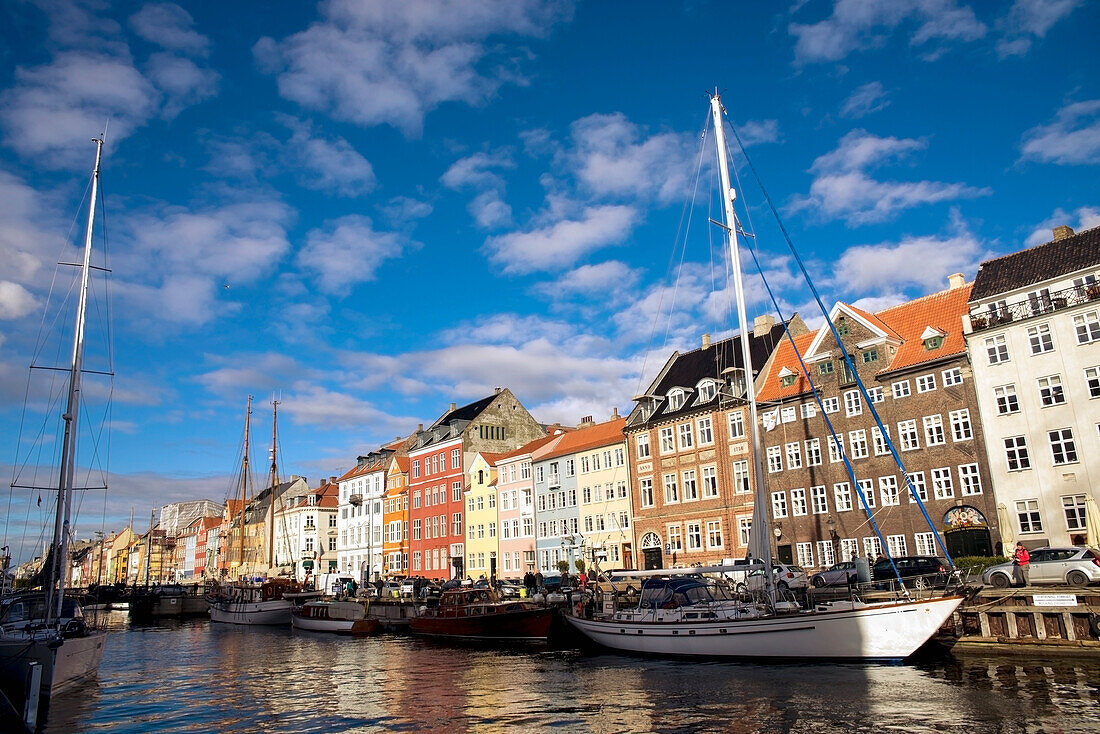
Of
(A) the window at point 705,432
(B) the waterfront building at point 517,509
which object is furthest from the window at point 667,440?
(B) the waterfront building at point 517,509

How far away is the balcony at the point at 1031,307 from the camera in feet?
128

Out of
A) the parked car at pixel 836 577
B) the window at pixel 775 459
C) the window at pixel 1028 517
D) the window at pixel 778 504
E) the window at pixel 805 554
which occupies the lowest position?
the parked car at pixel 836 577

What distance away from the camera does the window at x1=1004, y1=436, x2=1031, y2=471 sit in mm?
39938

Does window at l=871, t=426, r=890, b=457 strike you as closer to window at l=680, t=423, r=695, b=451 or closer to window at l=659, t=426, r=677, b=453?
window at l=680, t=423, r=695, b=451

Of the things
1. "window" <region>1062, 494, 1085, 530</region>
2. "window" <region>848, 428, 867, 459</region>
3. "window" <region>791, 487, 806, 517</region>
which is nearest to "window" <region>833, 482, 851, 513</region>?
"window" <region>848, 428, 867, 459</region>

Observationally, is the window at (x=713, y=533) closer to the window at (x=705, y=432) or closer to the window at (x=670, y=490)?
the window at (x=670, y=490)

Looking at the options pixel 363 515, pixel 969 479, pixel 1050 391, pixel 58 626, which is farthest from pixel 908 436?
pixel 363 515

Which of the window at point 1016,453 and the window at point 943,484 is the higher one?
the window at point 1016,453

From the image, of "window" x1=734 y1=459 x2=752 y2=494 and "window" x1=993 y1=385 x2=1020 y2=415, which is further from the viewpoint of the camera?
"window" x1=734 y1=459 x2=752 y2=494

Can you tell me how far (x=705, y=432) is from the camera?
56.2 metres

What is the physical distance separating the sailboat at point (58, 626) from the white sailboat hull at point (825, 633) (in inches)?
795

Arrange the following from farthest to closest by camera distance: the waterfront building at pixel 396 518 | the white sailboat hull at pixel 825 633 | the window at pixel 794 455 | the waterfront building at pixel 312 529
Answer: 1. the waterfront building at pixel 312 529
2. the waterfront building at pixel 396 518
3. the window at pixel 794 455
4. the white sailboat hull at pixel 825 633

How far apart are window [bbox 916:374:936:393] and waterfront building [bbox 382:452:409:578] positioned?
191ft

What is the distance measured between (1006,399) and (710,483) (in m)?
→ 20.0
